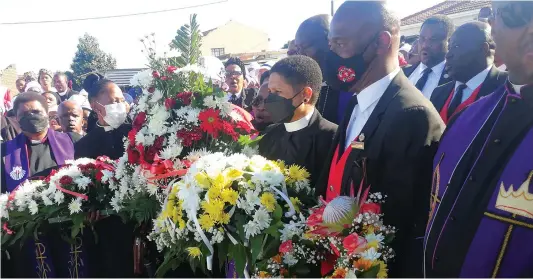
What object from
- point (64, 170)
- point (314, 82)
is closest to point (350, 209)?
point (314, 82)

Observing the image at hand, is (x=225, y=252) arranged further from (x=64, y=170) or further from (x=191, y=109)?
(x=64, y=170)

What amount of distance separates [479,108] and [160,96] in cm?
236

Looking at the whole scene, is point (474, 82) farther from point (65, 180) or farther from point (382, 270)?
point (65, 180)

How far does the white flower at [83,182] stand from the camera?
3702 mm

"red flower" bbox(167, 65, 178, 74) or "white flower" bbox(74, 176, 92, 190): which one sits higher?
"red flower" bbox(167, 65, 178, 74)

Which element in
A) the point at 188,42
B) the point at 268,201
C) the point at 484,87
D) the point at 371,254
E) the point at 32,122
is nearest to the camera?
the point at 371,254

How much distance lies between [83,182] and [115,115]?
4.28 feet

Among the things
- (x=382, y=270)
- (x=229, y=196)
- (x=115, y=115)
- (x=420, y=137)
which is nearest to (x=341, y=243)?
(x=382, y=270)

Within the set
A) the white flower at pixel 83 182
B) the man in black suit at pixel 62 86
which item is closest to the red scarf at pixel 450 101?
the white flower at pixel 83 182

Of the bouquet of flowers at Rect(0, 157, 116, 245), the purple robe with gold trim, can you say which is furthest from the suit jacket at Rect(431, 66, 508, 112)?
the bouquet of flowers at Rect(0, 157, 116, 245)

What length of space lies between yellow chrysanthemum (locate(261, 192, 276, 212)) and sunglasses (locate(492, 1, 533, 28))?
144 cm

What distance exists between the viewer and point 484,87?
4.07 meters

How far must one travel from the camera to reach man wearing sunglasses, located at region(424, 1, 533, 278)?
170cm

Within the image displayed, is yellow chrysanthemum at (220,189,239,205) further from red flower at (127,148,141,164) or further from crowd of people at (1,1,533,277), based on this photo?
red flower at (127,148,141,164)
